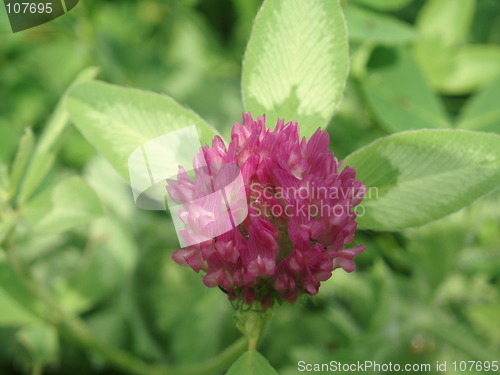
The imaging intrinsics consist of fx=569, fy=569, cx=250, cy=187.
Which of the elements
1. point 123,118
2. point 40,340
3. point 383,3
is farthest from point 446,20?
point 40,340

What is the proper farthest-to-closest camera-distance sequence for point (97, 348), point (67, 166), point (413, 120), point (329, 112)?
point (67, 166), point (413, 120), point (97, 348), point (329, 112)

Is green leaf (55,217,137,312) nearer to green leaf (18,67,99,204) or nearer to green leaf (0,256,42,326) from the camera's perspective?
green leaf (0,256,42,326)

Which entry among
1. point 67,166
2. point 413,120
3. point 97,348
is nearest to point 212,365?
point 97,348

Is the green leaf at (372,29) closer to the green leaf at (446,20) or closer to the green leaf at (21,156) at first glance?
the green leaf at (446,20)

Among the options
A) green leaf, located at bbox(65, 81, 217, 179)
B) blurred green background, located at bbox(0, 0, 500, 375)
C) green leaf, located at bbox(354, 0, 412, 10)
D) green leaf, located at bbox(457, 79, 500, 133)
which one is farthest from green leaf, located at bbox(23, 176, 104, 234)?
green leaf, located at bbox(457, 79, 500, 133)

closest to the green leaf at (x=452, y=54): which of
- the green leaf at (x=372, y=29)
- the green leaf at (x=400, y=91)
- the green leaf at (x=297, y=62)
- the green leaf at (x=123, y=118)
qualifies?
the green leaf at (x=400, y=91)

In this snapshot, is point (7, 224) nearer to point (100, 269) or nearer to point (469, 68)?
point (100, 269)

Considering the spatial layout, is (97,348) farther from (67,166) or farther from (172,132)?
(67,166)
